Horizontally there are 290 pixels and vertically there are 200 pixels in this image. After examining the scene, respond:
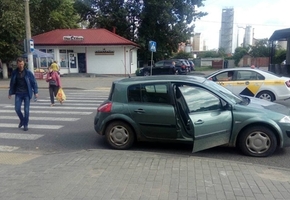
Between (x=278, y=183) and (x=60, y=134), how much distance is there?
5108 mm

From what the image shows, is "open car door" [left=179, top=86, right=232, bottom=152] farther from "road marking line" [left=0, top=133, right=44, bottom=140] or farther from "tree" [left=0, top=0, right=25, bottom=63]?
"tree" [left=0, top=0, right=25, bottom=63]

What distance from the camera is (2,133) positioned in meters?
7.35

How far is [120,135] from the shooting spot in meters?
5.93

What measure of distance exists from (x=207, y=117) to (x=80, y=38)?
90.1ft

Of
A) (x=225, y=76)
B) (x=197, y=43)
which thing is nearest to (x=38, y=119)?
(x=225, y=76)

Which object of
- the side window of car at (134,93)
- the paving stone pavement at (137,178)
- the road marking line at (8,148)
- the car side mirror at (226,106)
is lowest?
the road marking line at (8,148)

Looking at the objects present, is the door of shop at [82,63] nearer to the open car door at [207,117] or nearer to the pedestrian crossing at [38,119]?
the pedestrian crossing at [38,119]

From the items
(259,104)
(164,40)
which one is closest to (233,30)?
(164,40)

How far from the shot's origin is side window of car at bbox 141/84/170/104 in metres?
5.64

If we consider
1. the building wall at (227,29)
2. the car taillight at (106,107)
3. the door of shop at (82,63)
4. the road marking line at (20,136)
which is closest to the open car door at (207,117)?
the car taillight at (106,107)

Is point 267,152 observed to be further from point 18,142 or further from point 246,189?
point 18,142

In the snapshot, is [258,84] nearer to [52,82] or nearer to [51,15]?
[52,82]

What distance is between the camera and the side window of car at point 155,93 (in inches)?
222

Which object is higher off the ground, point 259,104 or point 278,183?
point 259,104
